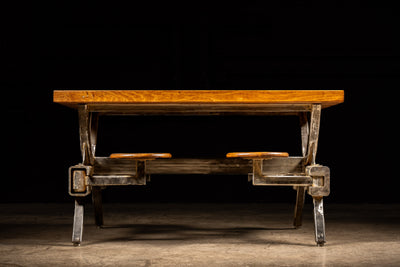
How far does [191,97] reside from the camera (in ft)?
8.87

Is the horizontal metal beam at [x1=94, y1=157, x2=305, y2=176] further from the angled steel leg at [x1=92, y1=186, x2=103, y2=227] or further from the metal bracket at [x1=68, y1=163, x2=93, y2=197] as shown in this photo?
the angled steel leg at [x1=92, y1=186, x2=103, y2=227]

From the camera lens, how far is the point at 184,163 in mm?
2998

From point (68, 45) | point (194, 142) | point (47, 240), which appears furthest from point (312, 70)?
point (47, 240)

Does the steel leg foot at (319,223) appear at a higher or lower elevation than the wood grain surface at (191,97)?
lower

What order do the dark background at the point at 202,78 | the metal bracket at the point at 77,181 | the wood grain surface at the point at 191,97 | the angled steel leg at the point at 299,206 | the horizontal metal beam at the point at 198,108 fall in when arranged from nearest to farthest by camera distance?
the wood grain surface at the point at 191,97 → the metal bracket at the point at 77,181 → the horizontal metal beam at the point at 198,108 → the angled steel leg at the point at 299,206 → the dark background at the point at 202,78

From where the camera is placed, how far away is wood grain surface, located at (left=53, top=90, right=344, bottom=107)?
8.87 feet

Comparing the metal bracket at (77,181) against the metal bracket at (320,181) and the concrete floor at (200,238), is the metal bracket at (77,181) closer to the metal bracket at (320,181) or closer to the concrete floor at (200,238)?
the concrete floor at (200,238)

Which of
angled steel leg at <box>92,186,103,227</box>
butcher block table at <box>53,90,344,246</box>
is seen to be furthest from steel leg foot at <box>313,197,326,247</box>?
angled steel leg at <box>92,186,103,227</box>

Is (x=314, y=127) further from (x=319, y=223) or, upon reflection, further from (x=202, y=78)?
(x=202, y=78)

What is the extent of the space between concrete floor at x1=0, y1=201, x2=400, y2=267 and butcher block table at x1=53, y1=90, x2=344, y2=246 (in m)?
0.24

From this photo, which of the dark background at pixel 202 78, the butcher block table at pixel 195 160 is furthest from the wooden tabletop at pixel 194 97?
the dark background at pixel 202 78

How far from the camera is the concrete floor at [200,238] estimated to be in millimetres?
2492

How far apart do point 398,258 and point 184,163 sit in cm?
124

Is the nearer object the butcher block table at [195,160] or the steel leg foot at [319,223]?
the butcher block table at [195,160]
